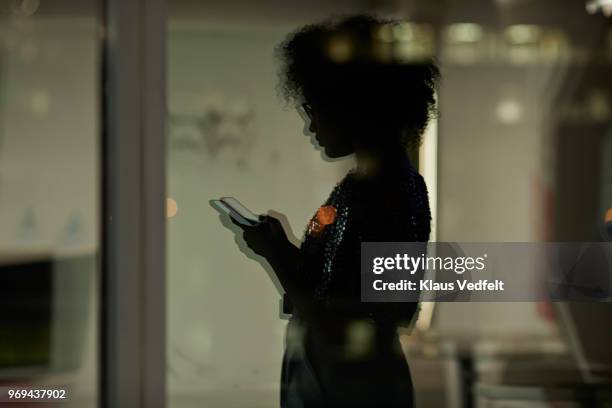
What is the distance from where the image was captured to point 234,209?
2869mm

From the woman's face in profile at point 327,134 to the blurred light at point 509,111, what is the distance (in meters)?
0.50

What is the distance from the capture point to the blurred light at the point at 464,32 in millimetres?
2885

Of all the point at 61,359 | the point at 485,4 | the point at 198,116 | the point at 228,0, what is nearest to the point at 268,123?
the point at 198,116

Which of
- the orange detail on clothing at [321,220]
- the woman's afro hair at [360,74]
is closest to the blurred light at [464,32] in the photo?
the woman's afro hair at [360,74]

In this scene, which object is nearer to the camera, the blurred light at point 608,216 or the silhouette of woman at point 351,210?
the silhouette of woman at point 351,210

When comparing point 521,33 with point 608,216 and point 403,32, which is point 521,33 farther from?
point 608,216

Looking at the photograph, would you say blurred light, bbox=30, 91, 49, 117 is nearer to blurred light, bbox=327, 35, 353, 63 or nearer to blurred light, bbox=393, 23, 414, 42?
blurred light, bbox=327, 35, 353, 63

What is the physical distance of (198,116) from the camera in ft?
9.37

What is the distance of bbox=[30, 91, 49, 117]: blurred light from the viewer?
2844 mm

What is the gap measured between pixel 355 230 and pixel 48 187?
96cm

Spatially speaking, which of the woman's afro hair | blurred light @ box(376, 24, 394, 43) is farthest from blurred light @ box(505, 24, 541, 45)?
blurred light @ box(376, 24, 394, 43)

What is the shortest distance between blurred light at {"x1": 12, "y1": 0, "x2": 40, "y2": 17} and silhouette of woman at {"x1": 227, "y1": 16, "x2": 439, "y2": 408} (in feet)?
2.54

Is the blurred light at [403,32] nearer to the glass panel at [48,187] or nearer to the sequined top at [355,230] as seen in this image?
the sequined top at [355,230]

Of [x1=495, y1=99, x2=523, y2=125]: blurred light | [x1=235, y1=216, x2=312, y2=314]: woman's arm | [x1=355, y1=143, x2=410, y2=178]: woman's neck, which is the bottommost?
[x1=235, y1=216, x2=312, y2=314]: woman's arm
